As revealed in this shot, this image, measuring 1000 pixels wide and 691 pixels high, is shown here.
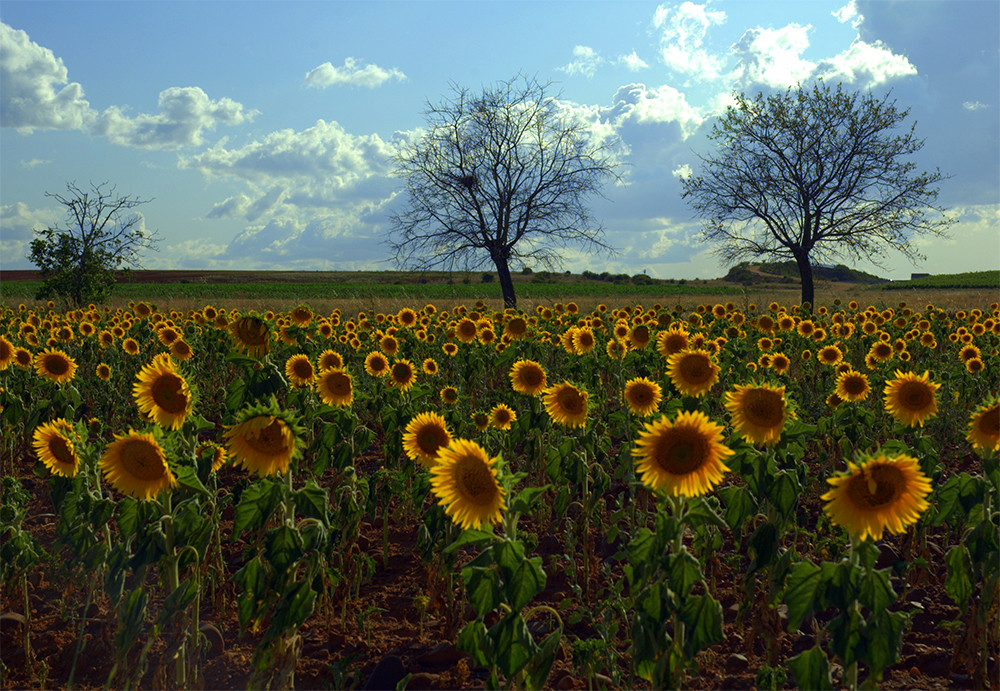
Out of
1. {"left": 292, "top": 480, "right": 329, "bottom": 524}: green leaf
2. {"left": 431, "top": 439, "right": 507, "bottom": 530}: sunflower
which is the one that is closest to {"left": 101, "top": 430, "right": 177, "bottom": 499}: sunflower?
{"left": 292, "top": 480, "right": 329, "bottom": 524}: green leaf

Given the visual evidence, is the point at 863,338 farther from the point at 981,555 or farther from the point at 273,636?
the point at 273,636

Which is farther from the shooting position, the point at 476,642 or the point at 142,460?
the point at 142,460

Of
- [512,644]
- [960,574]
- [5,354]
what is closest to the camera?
[512,644]

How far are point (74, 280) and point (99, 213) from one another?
9.25 feet

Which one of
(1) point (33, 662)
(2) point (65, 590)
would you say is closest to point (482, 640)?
(1) point (33, 662)

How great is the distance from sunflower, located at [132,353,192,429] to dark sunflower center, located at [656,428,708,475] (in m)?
2.17

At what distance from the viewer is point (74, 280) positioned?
24.8 m

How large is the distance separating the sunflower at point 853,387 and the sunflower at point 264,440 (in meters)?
4.38

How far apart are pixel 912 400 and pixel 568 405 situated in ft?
6.98

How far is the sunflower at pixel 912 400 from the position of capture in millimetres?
4383

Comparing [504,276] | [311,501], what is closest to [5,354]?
[311,501]

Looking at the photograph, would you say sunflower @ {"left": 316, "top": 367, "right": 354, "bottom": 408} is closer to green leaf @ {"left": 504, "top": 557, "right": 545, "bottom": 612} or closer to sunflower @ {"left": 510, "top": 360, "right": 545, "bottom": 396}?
sunflower @ {"left": 510, "top": 360, "right": 545, "bottom": 396}

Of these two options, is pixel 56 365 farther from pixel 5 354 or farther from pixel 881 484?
pixel 881 484

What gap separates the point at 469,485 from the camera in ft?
8.78
